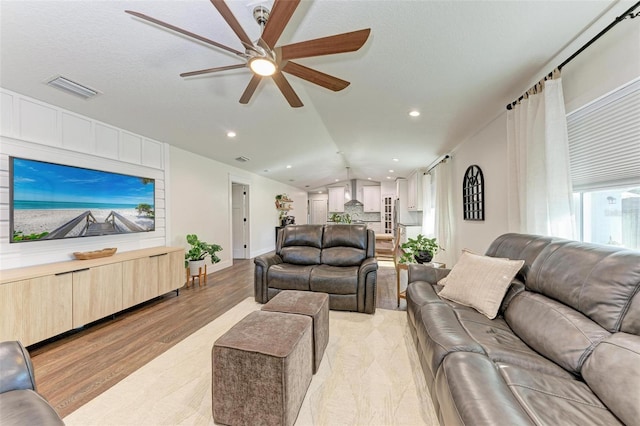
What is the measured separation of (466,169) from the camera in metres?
3.82

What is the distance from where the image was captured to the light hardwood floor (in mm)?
1737

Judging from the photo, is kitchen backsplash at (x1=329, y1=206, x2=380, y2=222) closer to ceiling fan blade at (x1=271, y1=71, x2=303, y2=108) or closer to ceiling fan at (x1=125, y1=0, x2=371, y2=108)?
ceiling fan blade at (x1=271, y1=71, x2=303, y2=108)

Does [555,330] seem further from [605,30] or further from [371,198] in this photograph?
[371,198]

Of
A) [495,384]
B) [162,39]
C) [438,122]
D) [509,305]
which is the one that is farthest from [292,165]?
[495,384]

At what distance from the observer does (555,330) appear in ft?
4.09

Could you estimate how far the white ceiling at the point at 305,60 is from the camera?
1593 mm

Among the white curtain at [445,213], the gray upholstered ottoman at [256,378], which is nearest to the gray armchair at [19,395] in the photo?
the gray upholstered ottoman at [256,378]

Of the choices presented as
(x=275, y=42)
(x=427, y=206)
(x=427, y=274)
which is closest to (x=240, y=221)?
(x=427, y=206)

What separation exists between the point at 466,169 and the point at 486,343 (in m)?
3.15

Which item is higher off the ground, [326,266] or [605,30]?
[605,30]

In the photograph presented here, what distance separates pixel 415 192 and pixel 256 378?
6.73 metres

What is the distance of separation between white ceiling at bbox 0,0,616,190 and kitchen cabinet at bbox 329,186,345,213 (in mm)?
7249

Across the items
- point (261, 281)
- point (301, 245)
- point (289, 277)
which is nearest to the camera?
point (289, 277)

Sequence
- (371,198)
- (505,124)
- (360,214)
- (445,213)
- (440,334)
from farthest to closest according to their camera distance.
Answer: (360,214) → (371,198) → (445,213) → (505,124) → (440,334)
